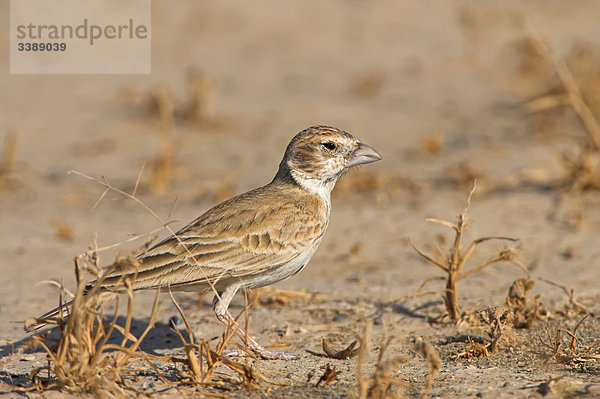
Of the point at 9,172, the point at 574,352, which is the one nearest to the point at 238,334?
the point at 574,352

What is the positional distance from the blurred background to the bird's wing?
118 centimetres

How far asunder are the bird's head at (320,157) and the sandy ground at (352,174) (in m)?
0.85

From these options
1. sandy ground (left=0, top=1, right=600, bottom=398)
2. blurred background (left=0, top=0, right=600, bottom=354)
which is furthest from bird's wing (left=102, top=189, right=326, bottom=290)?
blurred background (left=0, top=0, right=600, bottom=354)

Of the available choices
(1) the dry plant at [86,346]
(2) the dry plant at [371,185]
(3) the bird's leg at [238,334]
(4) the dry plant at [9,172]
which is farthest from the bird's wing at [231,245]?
(4) the dry plant at [9,172]

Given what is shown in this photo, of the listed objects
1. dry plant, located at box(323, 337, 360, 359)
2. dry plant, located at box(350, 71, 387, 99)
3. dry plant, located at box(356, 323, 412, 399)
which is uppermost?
dry plant, located at box(350, 71, 387, 99)

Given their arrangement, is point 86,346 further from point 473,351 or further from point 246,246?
point 473,351

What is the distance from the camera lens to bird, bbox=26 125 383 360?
13.8 ft

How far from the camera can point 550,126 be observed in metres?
9.27

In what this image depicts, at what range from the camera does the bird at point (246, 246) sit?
4.21 metres

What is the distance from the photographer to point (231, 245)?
4344 millimetres

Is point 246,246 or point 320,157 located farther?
point 320,157

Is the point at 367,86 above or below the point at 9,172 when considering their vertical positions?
above

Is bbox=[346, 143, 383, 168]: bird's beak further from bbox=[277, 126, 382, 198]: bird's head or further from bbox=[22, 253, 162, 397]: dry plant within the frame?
bbox=[22, 253, 162, 397]: dry plant

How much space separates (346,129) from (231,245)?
5.83 metres
